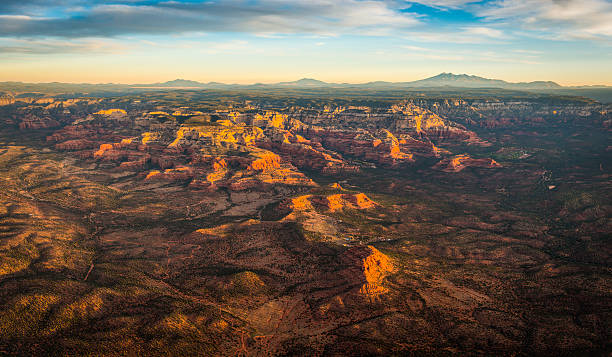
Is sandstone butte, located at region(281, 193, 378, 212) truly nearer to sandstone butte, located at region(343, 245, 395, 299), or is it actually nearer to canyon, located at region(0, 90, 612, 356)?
canyon, located at region(0, 90, 612, 356)

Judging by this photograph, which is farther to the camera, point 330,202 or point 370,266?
point 330,202

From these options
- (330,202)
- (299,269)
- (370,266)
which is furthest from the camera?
(330,202)

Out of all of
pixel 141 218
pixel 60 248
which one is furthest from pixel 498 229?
pixel 60 248

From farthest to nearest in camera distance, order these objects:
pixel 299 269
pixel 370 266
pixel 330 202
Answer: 1. pixel 330 202
2. pixel 299 269
3. pixel 370 266

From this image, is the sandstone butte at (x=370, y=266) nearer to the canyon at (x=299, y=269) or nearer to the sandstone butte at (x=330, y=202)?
the canyon at (x=299, y=269)

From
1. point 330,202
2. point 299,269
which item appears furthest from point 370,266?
point 330,202

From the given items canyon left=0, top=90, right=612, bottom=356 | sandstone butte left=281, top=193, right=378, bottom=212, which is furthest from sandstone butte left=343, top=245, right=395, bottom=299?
sandstone butte left=281, top=193, right=378, bottom=212

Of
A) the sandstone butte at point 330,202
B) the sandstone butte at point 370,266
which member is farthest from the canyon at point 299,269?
the sandstone butte at point 330,202

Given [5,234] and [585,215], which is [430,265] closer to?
[585,215]

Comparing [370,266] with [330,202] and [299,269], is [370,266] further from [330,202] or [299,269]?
[330,202]

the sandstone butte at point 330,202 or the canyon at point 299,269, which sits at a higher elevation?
the sandstone butte at point 330,202

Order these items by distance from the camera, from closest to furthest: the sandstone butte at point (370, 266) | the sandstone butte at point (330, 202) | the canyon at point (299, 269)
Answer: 1. the canyon at point (299, 269)
2. the sandstone butte at point (370, 266)
3. the sandstone butte at point (330, 202)
